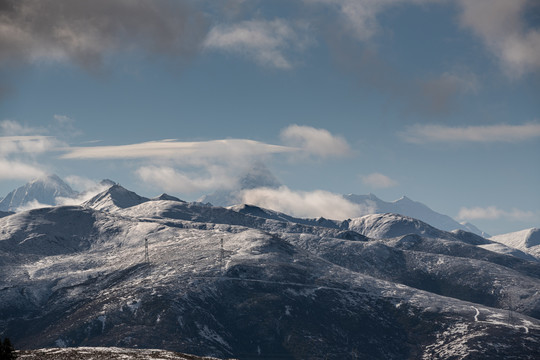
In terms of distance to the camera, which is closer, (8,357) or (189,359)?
(8,357)

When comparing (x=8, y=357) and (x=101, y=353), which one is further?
(x=101, y=353)

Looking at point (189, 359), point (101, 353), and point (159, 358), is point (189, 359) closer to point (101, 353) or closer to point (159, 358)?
point (159, 358)

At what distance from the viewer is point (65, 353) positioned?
138m

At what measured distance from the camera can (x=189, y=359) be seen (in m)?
139

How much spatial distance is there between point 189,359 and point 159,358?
8747mm

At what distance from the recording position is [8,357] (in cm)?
11119

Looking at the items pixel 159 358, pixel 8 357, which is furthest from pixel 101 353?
pixel 8 357

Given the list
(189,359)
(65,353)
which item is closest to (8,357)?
(65,353)

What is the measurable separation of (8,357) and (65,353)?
28245 mm

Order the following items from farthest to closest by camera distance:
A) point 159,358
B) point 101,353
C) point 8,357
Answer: point 101,353
point 159,358
point 8,357

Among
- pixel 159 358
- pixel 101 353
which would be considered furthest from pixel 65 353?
pixel 159 358

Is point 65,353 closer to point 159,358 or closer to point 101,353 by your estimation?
point 101,353

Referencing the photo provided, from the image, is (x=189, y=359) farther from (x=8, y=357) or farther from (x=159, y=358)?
(x=8, y=357)

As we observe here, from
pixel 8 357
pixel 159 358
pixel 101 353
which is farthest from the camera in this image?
pixel 101 353
